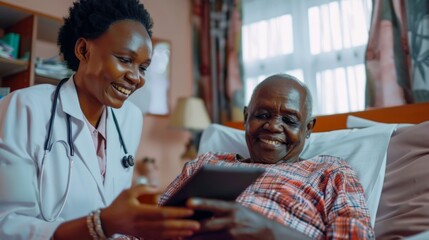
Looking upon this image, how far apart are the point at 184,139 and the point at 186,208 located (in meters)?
2.69

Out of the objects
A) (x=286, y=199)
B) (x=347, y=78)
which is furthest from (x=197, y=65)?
(x=286, y=199)

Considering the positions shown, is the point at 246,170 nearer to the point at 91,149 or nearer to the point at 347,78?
the point at 91,149

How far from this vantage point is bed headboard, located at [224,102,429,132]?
1.60 m

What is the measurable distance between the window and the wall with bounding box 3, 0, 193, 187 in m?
0.58

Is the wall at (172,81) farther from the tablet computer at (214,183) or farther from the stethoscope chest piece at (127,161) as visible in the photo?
the tablet computer at (214,183)

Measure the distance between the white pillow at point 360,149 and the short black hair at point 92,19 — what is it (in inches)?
26.5

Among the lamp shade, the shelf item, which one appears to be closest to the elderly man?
the shelf item

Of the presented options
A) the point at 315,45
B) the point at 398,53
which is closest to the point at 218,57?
the point at 315,45

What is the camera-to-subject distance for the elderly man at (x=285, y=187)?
0.81 meters

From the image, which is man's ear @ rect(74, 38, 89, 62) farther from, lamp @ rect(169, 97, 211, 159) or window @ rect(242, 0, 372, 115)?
window @ rect(242, 0, 372, 115)

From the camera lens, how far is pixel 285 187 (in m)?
1.11

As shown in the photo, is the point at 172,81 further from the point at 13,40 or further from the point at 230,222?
the point at 230,222

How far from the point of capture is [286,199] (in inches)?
42.5

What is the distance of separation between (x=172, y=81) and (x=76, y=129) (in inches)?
89.5
